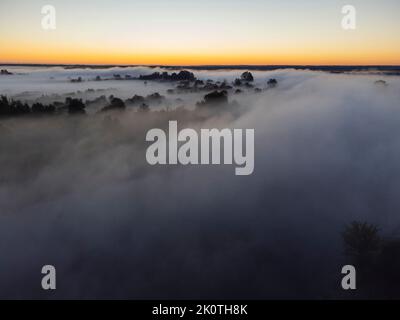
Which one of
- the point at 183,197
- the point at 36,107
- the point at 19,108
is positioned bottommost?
the point at 183,197

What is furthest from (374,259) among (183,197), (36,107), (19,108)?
(36,107)

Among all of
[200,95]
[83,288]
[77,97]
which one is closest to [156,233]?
[83,288]

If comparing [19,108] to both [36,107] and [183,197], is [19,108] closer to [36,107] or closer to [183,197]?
[36,107]

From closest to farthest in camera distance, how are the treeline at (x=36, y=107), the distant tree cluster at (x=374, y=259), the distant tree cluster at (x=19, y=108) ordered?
the distant tree cluster at (x=374, y=259)
the distant tree cluster at (x=19, y=108)
the treeline at (x=36, y=107)

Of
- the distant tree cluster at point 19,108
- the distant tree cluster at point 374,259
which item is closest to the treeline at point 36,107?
the distant tree cluster at point 19,108

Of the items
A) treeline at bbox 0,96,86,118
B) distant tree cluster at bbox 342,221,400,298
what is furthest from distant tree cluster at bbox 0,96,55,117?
distant tree cluster at bbox 342,221,400,298

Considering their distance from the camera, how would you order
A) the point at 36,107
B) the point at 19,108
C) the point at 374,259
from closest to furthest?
the point at 374,259 < the point at 19,108 < the point at 36,107

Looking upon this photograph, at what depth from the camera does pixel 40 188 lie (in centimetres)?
8975

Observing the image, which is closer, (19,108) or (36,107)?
(19,108)

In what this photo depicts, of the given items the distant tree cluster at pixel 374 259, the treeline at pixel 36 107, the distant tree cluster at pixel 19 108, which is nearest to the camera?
the distant tree cluster at pixel 374 259

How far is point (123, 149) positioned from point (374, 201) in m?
81.8

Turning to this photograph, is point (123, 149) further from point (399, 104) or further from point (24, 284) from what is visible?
point (399, 104)

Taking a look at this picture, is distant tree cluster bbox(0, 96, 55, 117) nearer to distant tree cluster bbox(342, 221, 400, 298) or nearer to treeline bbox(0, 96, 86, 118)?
treeline bbox(0, 96, 86, 118)

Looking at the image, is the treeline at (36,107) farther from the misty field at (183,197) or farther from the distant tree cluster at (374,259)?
the distant tree cluster at (374,259)
